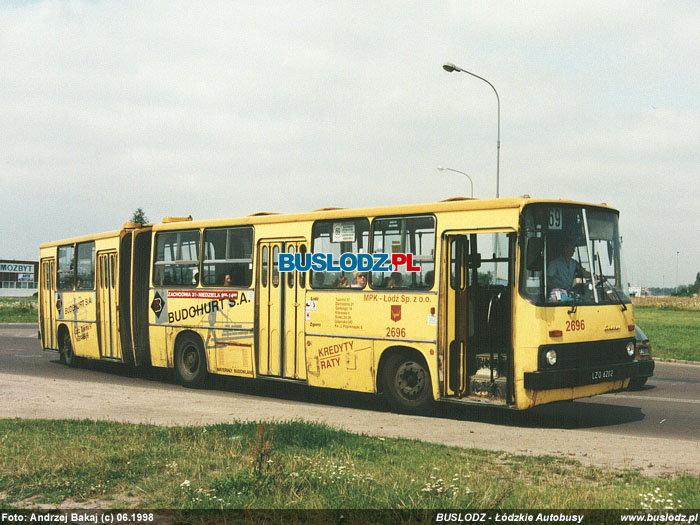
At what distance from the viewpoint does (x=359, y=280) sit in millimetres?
12867

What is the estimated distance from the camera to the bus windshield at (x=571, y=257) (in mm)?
10883

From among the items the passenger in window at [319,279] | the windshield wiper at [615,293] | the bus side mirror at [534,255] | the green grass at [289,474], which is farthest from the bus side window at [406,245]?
the green grass at [289,474]

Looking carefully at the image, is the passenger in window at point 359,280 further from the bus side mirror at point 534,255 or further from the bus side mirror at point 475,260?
the bus side mirror at point 534,255

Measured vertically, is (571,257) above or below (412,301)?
above

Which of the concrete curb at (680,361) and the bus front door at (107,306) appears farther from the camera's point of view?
the concrete curb at (680,361)

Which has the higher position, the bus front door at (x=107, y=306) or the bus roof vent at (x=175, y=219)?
the bus roof vent at (x=175, y=219)

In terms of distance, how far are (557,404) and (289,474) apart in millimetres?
8148

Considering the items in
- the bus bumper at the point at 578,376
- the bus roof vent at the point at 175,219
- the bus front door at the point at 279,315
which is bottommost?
the bus bumper at the point at 578,376

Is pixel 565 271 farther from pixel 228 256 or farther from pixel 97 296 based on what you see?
pixel 97 296

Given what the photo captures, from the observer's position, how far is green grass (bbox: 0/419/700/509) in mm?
6066

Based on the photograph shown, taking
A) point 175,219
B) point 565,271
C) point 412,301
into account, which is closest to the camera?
point 565,271

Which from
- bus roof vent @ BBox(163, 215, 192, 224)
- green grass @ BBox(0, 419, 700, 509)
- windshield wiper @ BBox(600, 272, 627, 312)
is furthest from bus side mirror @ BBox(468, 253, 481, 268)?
bus roof vent @ BBox(163, 215, 192, 224)

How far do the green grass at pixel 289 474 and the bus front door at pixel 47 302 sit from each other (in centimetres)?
1275

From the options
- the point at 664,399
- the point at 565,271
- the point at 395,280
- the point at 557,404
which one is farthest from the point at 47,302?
the point at 664,399
